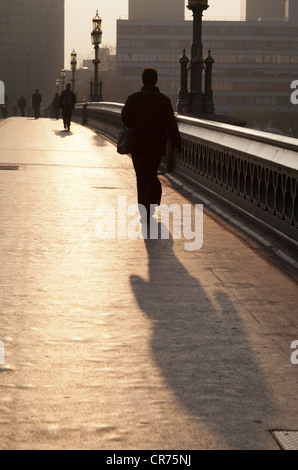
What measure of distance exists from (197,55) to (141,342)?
63.7 feet

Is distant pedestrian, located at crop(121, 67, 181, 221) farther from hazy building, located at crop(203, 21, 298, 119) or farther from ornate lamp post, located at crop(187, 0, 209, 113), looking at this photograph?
hazy building, located at crop(203, 21, 298, 119)

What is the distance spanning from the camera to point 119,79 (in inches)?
6590

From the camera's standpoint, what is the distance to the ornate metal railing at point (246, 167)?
918 centimetres

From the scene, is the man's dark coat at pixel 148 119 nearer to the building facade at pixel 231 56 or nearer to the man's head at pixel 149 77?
the man's head at pixel 149 77

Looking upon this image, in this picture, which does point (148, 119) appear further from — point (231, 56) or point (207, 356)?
point (231, 56)

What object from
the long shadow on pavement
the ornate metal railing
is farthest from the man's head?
the long shadow on pavement

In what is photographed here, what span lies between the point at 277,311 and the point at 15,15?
199m

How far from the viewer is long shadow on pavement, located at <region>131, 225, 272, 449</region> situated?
4.24m

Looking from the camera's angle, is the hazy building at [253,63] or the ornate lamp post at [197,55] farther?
the hazy building at [253,63]

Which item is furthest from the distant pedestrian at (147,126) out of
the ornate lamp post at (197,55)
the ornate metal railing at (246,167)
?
the ornate lamp post at (197,55)

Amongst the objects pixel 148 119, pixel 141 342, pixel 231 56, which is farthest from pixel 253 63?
pixel 141 342

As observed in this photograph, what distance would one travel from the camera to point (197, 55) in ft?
79.4

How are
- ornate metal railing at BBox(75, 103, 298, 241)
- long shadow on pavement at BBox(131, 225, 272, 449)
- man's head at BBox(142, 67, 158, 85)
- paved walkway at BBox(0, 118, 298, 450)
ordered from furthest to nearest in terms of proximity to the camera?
man's head at BBox(142, 67, 158, 85)
ornate metal railing at BBox(75, 103, 298, 241)
long shadow on pavement at BBox(131, 225, 272, 449)
paved walkway at BBox(0, 118, 298, 450)

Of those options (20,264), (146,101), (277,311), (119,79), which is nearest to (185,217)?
(146,101)
